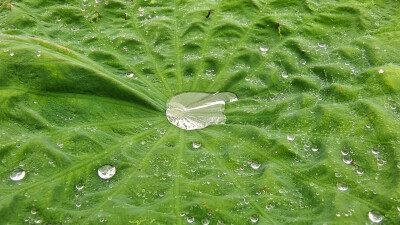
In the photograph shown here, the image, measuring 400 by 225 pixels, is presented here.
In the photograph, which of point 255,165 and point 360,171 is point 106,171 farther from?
point 360,171

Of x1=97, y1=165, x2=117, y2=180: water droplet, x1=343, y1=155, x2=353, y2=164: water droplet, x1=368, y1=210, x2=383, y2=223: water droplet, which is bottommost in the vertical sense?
x1=368, y1=210, x2=383, y2=223: water droplet

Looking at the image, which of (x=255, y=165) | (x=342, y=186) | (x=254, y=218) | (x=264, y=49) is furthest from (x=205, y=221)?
(x=264, y=49)

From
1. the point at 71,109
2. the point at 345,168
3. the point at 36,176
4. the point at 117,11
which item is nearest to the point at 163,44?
the point at 117,11

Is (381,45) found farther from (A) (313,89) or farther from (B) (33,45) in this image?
(B) (33,45)

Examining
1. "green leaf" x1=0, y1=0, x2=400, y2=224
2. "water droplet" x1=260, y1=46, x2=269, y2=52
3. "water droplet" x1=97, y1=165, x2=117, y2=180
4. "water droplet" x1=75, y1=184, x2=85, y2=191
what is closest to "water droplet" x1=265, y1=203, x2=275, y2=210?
"green leaf" x1=0, y1=0, x2=400, y2=224

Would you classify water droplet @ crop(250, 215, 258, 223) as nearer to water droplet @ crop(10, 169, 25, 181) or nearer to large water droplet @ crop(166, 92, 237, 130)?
large water droplet @ crop(166, 92, 237, 130)

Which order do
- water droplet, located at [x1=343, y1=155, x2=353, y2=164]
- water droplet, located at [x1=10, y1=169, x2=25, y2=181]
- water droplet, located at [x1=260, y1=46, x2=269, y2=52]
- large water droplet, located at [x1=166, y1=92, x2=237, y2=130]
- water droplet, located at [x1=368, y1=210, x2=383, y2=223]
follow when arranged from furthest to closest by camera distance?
water droplet, located at [x1=260, y1=46, x2=269, y2=52] < large water droplet, located at [x1=166, y1=92, x2=237, y2=130] < water droplet, located at [x1=343, y1=155, x2=353, y2=164] < water droplet, located at [x1=10, y1=169, x2=25, y2=181] < water droplet, located at [x1=368, y1=210, x2=383, y2=223]

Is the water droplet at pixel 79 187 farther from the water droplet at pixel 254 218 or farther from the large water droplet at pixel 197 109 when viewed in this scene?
the water droplet at pixel 254 218
